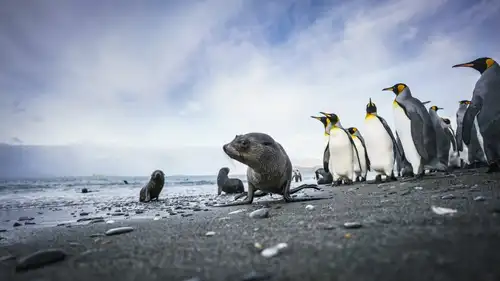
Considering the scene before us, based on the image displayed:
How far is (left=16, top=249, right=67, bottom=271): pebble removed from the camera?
1.71 m

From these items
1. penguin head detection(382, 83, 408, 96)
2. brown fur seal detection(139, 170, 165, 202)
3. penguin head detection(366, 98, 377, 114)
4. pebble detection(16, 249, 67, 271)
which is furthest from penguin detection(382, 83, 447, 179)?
pebble detection(16, 249, 67, 271)

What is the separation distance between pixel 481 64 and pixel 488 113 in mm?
1747

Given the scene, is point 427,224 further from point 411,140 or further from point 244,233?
point 411,140

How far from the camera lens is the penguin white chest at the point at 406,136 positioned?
833 cm

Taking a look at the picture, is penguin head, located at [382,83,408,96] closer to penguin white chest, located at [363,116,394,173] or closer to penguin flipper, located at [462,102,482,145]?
penguin white chest, located at [363,116,394,173]

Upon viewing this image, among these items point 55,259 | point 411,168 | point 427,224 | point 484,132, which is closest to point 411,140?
point 411,168

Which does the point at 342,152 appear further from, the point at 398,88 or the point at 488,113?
the point at 488,113

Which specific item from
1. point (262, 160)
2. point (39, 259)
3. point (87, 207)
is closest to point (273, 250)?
point (39, 259)

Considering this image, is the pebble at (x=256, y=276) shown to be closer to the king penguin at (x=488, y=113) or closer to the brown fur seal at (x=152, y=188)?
the king penguin at (x=488, y=113)

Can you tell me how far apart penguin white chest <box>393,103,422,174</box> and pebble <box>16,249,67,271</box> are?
28.8 feet

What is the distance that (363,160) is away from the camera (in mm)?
11367

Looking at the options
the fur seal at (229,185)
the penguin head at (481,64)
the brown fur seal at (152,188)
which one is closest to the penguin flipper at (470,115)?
the penguin head at (481,64)

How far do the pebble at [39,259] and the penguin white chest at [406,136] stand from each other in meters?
8.78

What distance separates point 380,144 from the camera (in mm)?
9094
